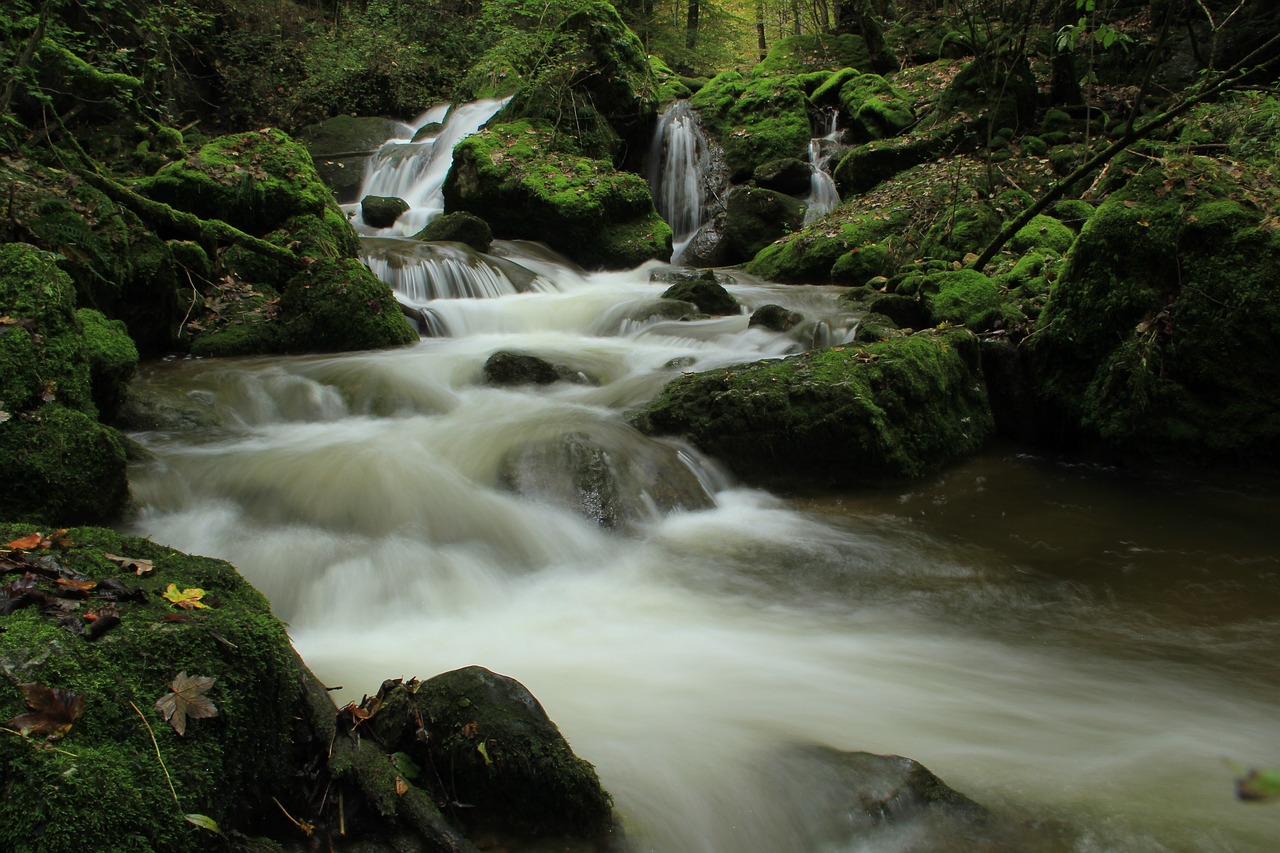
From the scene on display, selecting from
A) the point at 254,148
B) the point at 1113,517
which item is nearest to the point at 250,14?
the point at 254,148

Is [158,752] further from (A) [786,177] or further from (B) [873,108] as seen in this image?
(B) [873,108]

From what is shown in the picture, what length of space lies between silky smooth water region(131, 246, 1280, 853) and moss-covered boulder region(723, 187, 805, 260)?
296 inches

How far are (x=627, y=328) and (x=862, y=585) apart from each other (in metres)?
5.82

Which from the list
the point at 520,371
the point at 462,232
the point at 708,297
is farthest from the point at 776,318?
the point at 462,232

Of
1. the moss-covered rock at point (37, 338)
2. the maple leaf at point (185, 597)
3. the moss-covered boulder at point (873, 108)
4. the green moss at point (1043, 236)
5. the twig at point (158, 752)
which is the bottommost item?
the twig at point (158, 752)

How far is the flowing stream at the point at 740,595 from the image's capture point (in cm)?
290

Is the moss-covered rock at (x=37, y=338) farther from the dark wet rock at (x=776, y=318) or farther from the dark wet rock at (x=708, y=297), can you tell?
the dark wet rock at (x=708, y=297)

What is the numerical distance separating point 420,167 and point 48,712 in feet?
53.0

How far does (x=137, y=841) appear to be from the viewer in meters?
1.79

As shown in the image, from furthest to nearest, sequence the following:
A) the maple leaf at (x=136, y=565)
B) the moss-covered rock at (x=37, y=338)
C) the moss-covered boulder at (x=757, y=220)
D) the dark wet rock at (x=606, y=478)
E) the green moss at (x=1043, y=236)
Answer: the moss-covered boulder at (x=757, y=220), the green moss at (x=1043, y=236), the dark wet rock at (x=606, y=478), the moss-covered rock at (x=37, y=338), the maple leaf at (x=136, y=565)

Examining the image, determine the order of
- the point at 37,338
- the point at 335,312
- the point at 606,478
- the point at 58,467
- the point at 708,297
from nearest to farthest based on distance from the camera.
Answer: the point at 58,467, the point at 37,338, the point at 606,478, the point at 335,312, the point at 708,297

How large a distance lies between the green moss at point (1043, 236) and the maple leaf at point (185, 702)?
922 centimetres

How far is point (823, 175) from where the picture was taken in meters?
16.1

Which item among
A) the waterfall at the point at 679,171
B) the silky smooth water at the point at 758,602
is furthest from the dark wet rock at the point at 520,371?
the waterfall at the point at 679,171
